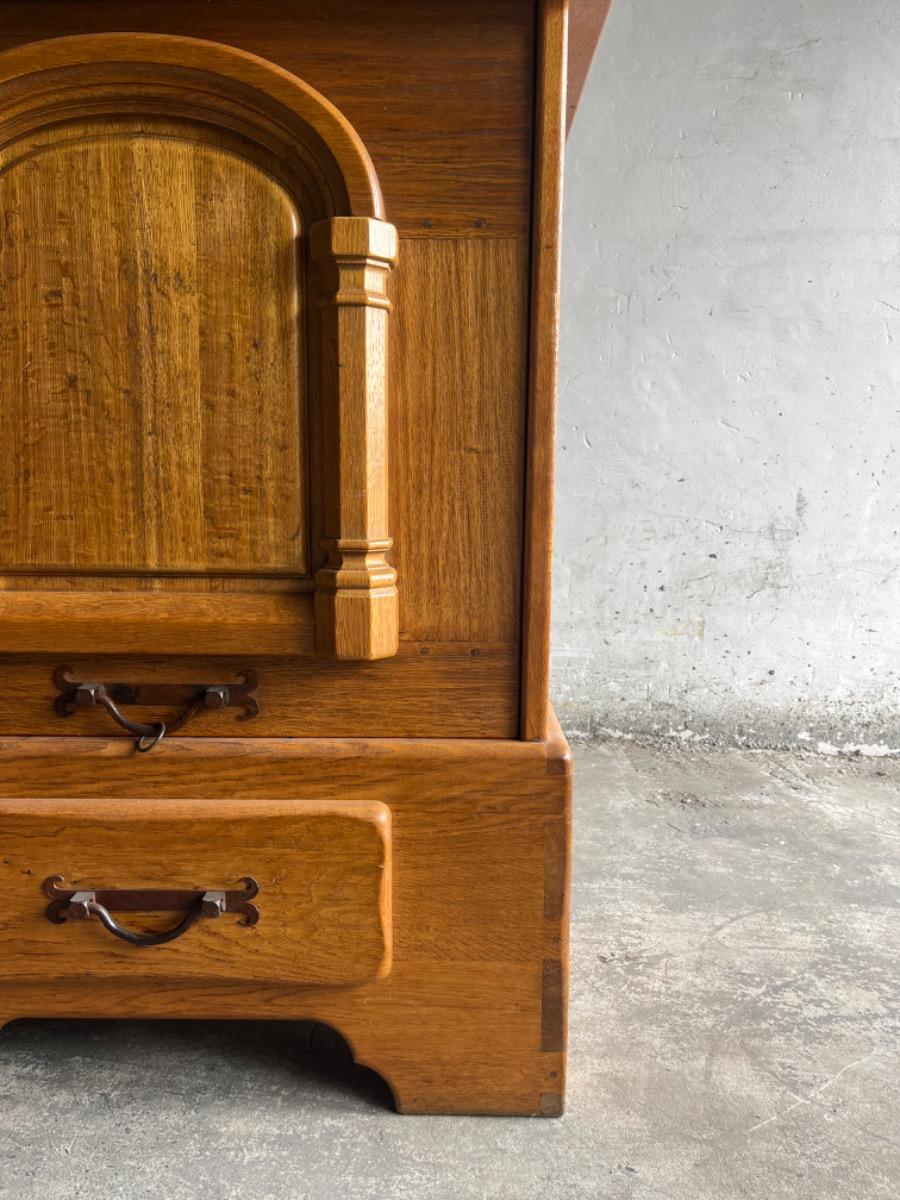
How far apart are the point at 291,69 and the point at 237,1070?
51.6 inches

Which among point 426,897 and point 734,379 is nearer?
point 426,897

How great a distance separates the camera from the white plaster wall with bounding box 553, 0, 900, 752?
2793 millimetres

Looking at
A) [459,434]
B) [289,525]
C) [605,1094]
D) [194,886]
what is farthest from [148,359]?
[605,1094]

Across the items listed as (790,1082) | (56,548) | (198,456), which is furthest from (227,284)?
(790,1082)

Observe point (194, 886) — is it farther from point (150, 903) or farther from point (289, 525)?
point (289, 525)

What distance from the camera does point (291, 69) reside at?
1055 mm

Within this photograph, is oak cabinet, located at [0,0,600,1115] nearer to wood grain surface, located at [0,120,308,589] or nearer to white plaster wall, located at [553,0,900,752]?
wood grain surface, located at [0,120,308,589]

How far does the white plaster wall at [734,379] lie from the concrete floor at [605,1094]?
121cm

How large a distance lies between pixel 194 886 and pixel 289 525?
0.46 metres

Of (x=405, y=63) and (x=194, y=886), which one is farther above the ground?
(x=405, y=63)

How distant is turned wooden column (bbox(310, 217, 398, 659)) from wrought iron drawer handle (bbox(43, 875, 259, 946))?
322 millimetres

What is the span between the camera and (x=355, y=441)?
1.06 metres

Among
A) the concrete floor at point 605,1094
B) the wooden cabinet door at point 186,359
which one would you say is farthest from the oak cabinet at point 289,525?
the concrete floor at point 605,1094

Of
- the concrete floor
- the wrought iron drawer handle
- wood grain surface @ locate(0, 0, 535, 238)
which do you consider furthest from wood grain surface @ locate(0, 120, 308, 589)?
the concrete floor
